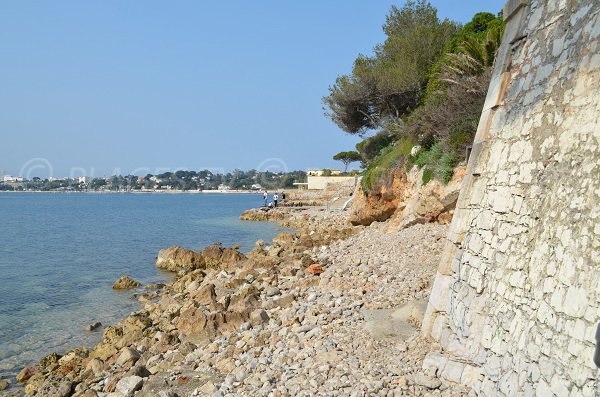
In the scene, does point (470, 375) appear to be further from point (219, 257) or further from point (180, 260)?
point (180, 260)

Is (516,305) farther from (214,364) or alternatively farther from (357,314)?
(214,364)

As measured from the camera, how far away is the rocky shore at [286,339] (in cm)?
664

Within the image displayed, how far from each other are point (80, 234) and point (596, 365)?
4180 cm

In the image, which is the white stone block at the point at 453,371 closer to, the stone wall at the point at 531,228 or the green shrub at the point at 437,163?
the stone wall at the point at 531,228

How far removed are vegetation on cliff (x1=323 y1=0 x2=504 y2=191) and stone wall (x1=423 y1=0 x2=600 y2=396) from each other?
762cm

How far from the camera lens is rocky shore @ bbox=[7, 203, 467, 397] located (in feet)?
21.8

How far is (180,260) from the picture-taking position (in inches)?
838

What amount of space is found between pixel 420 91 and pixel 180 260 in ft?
49.4

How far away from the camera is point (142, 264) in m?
24.1

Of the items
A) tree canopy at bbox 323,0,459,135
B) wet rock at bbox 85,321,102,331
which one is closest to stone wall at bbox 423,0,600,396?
wet rock at bbox 85,321,102,331

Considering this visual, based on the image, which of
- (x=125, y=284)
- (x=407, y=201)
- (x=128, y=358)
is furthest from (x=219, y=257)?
(x=128, y=358)

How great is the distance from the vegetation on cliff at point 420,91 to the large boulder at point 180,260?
7.55m

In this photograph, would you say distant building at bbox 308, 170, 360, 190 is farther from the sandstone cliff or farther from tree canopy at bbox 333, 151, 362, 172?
the sandstone cliff

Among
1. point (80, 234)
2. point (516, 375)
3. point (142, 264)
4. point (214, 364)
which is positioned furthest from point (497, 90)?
point (80, 234)
